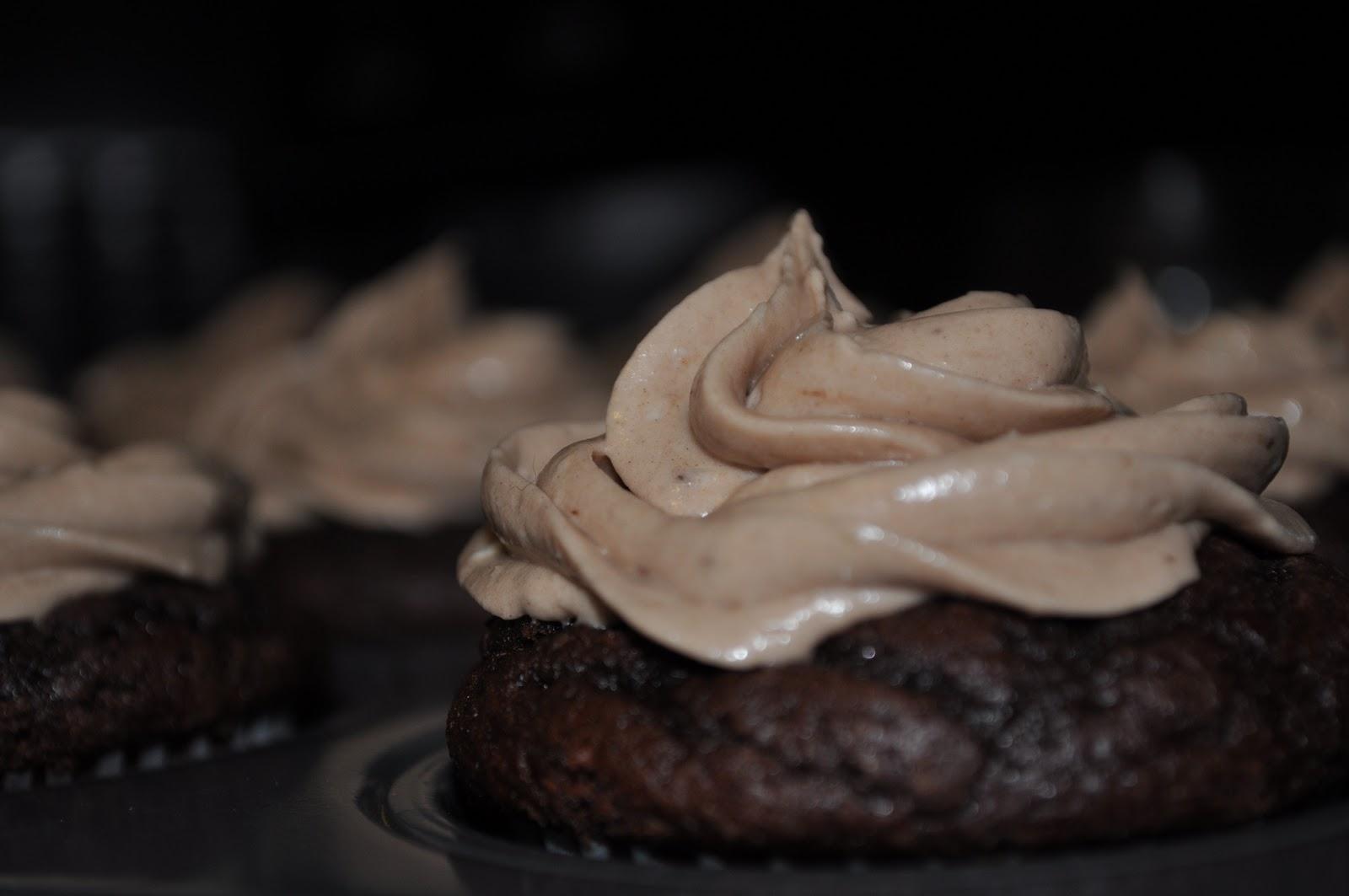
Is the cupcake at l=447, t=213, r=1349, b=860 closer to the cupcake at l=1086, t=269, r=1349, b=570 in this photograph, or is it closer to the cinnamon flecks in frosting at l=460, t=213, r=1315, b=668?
the cinnamon flecks in frosting at l=460, t=213, r=1315, b=668

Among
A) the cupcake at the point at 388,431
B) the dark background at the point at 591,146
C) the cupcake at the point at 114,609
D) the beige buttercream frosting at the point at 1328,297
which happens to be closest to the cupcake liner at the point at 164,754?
the cupcake at the point at 114,609

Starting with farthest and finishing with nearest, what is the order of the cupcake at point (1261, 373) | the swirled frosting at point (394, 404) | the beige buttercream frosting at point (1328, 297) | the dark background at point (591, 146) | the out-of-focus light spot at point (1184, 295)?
1. the dark background at point (591, 146)
2. the out-of-focus light spot at point (1184, 295)
3. the beige buttercream frosting at point (1328, 297)
4. the swirled frosting at point (394, 404)
5. the cupcake at point (1261, 373)

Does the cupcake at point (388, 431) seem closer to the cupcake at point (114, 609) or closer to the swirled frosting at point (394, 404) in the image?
the swirled frosting at point (394, 404)

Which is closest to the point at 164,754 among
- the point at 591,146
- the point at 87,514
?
the point at 87,514

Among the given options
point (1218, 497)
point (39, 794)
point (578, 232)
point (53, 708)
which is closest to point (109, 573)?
point (53, 708)

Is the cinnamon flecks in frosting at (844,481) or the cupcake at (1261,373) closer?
the cinnamon flecks in frosting at (844,481)

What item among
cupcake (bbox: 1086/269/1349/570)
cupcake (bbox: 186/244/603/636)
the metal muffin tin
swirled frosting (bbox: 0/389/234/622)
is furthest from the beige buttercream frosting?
swirled frosting (bbox: 0/389/234/622)

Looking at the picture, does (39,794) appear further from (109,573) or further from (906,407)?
(906,407)
